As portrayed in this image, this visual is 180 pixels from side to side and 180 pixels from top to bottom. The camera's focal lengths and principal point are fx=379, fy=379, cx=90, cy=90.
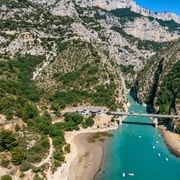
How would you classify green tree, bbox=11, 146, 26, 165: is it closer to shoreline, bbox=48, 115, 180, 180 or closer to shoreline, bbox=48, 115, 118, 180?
shoreline, bbox=48, 115, 118, 180

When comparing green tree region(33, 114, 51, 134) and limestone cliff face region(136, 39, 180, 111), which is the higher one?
limestone cliff face region(136, 39, 180, 111)

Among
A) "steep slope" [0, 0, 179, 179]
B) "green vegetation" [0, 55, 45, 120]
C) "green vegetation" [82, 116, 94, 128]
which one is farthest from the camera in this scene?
"green vegetation" [82, 116, 94, 128]

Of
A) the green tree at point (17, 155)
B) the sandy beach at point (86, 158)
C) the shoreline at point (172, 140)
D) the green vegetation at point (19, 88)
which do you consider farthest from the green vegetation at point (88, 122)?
the green tree at point (17, 155)

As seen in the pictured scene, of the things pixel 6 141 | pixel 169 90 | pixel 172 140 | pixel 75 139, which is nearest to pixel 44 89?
pixel 75 139

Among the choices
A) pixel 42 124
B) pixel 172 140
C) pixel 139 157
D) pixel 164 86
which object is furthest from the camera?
pixel 164 86

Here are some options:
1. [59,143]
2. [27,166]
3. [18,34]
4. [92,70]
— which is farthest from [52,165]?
[18,34]

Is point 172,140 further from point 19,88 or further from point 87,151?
point 19,88

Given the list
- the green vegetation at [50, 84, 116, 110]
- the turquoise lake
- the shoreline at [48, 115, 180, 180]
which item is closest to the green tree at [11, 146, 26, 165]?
the shoreline at [48, 115, 180, 180]

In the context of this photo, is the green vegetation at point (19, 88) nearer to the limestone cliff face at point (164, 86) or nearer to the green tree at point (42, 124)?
the green tree at point (42, 124)
